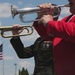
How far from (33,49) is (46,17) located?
2902 mm

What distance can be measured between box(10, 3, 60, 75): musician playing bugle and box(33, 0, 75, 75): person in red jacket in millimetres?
2262

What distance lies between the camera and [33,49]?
7.77 meters

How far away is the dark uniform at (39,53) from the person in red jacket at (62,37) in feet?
7.42

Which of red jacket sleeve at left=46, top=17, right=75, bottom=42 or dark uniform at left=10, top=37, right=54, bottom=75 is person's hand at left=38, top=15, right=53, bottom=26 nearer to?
red jacket sleeve at left=46, top=17, right=75, bottom=42

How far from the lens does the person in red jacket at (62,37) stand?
4688mm

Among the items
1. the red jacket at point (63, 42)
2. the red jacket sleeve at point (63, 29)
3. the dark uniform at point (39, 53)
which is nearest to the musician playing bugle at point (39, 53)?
the dark uniform at point (39, 53)

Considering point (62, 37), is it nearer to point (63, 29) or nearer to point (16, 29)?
point (63, 29)

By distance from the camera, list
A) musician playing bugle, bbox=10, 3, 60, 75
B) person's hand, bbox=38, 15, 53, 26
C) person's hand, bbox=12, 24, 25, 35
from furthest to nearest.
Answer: musician playing bugle, bbox=10, 3, 60, 75 < person's hand, bbox=12, 24, 25, 35 < person's hand, bbox=38, 15, 53, 26

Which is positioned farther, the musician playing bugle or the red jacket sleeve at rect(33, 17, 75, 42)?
the musician playing bugle

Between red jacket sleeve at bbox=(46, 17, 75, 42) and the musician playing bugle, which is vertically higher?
red jacket sleeve at bbox=(46, 17, 75, 42)

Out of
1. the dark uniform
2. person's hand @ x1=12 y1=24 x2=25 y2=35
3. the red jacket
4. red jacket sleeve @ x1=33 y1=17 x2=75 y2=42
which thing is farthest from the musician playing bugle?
red jacket sleeve @ x1=33 y1=17 x2=75 y2=42

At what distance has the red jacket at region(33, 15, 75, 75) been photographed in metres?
4.68

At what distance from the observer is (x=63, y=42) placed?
4.96m

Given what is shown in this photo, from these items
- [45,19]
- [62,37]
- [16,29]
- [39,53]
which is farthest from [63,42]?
[39,53]
